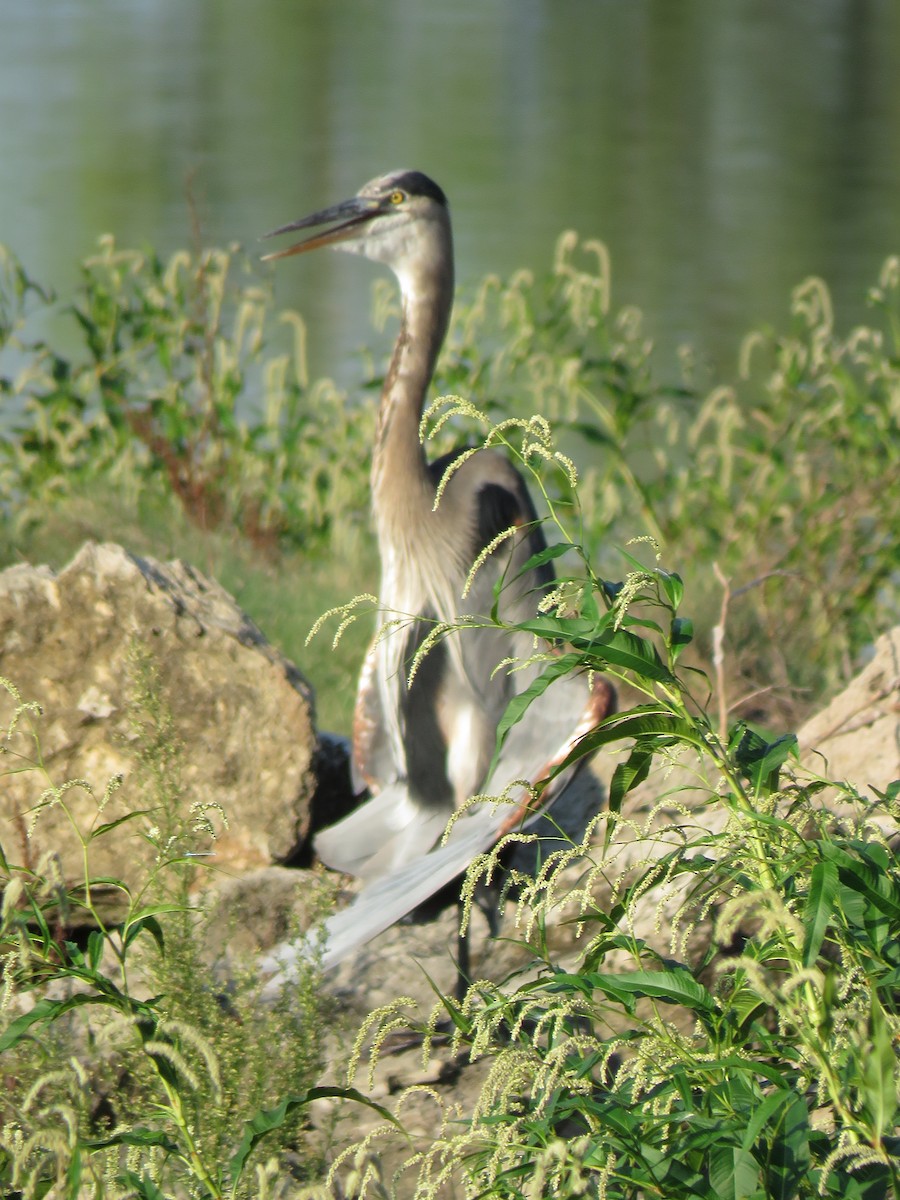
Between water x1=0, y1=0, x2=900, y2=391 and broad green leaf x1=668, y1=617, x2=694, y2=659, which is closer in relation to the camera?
broad green leaf x1=668, y1=617, x2=694, y2=659

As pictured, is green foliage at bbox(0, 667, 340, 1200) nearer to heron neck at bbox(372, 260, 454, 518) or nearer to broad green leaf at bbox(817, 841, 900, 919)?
broad green leaf at bbox(817, 841, 900, 919)

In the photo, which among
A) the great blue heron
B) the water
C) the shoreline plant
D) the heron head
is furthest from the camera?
the water

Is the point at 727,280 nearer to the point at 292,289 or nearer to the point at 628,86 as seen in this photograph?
the point at 292,289

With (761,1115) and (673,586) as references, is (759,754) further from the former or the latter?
(761,1115)

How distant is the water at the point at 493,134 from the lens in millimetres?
11867

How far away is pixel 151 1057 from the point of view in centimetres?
169

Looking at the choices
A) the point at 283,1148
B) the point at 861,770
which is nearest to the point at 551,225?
the point at 861,770

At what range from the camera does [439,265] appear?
145 inches

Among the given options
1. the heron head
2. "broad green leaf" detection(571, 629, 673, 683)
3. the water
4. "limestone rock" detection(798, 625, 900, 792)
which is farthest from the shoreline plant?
the water

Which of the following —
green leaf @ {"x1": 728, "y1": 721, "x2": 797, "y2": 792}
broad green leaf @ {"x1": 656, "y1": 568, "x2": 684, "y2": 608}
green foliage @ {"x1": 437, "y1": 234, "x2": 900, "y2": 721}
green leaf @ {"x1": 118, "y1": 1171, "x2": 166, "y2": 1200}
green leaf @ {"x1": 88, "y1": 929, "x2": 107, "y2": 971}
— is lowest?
green foliage @ {"x1": 437, "y1": 234, "x2": 900, "y2": 721}

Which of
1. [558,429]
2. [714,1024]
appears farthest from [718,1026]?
[558,429]

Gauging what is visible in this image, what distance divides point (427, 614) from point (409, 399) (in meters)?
0.47

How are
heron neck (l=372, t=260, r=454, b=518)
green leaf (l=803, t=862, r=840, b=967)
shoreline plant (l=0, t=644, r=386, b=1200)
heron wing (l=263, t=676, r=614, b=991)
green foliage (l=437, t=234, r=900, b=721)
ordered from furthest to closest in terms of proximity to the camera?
1. green foliage (l=437, t=234, r=900, b=721)
2. heron neck (l=372, t=260, r=454, b=518)
3. heron wing (l=263, t=676, r=614, b=991)
4. shoreline plant (l=0, t=644, r=386, b=1200)
5. green leaf (l=803, t=862, r=840, b=967)

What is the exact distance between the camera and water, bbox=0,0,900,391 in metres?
11.9
